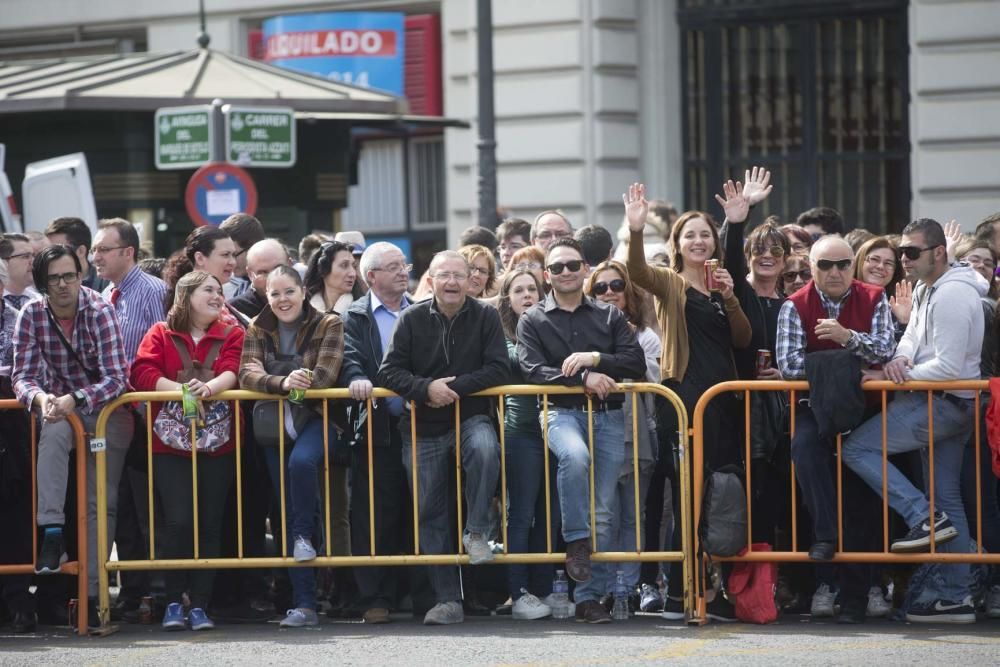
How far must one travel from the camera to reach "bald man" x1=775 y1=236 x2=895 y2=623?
9.08m

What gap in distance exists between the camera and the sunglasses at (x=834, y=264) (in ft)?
30.0

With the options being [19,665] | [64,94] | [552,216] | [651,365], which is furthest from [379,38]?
[19,665]

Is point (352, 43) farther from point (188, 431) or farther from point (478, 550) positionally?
point (478, 550)

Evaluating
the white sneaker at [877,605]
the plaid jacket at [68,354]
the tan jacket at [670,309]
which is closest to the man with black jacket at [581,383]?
the tan jacket at [670,309]

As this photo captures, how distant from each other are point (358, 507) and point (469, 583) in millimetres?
727

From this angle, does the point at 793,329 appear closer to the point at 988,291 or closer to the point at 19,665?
the point at 988,291

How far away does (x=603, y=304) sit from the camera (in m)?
9.48

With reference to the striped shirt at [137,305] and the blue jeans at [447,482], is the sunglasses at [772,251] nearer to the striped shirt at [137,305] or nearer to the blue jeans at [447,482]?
the blue jeans at [447,482]

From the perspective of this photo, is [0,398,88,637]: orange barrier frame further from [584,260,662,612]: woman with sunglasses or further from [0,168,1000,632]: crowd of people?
[584,260,662,612]: woman with sunglasses

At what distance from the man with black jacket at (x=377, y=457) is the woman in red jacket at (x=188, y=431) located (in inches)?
24.2

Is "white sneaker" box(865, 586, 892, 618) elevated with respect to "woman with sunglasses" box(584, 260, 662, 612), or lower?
lower

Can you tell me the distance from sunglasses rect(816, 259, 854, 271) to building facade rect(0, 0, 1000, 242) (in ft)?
29.6

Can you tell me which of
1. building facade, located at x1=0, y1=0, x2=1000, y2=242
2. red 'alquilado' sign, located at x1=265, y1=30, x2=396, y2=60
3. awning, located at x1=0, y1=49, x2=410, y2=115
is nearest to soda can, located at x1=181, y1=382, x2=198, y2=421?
awning, located at x1=0, y1=49, x2=410, y2=115

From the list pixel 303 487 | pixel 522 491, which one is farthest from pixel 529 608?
pixel 303 487
